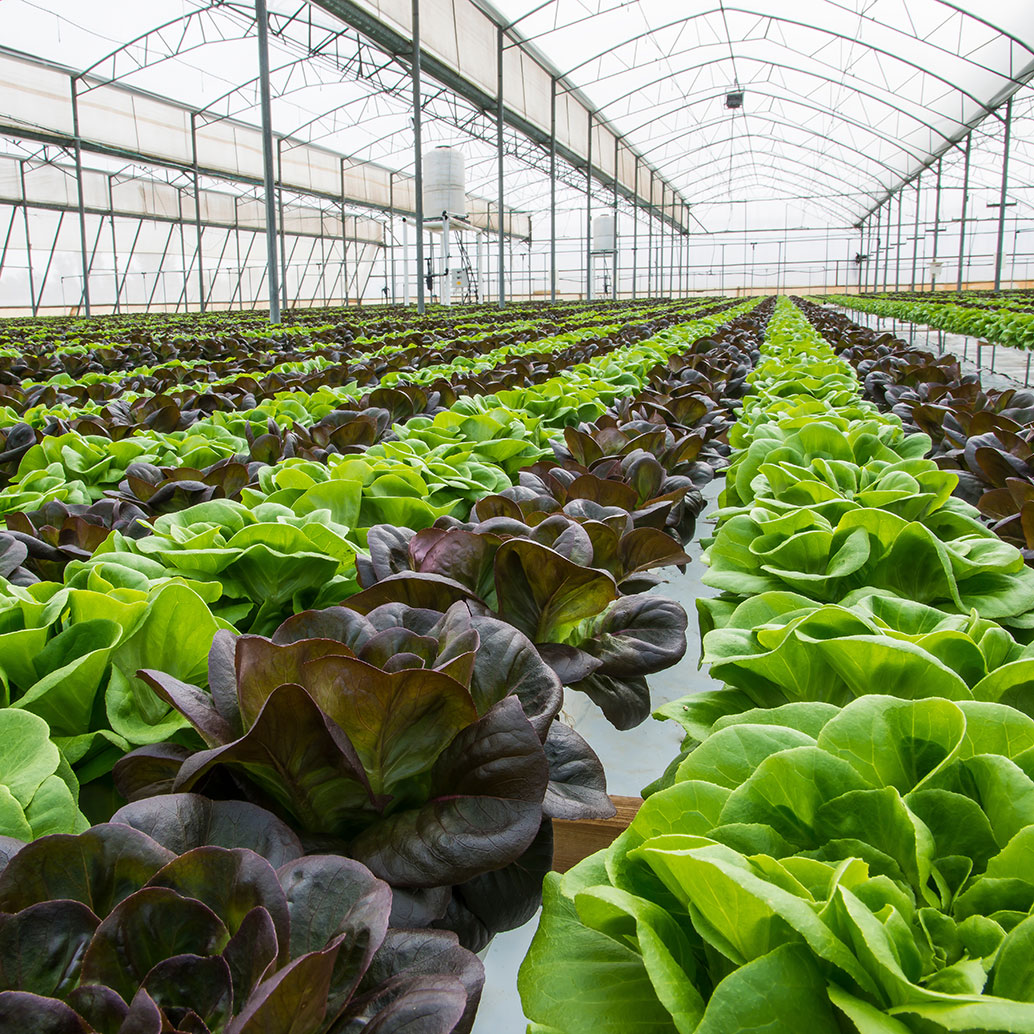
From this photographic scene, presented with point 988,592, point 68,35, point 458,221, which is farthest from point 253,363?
point 458,221

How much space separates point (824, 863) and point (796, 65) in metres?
34.3

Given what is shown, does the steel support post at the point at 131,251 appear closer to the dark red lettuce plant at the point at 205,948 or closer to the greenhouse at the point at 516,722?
the greenhouse at the point at 516,722

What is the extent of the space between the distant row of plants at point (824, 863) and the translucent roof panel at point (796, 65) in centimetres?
2424

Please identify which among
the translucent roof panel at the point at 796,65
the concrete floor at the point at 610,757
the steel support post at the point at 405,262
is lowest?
the concrete floor at the point at 610,757

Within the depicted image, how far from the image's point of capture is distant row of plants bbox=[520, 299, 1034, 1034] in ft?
2.10

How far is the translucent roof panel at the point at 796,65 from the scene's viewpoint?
22969mm

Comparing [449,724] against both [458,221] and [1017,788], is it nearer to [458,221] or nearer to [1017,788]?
[1017,788]

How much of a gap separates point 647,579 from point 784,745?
3.81 ft

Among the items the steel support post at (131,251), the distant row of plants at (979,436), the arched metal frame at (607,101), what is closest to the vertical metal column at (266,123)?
the arched metal frame at (607,101)

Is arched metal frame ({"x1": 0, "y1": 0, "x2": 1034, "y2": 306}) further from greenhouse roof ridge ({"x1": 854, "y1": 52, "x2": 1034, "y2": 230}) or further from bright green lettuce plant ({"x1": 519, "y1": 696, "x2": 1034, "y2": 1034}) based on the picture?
bright green lettuce plant ({"x1": 519, "y1": 696, "x2": 1034, "y2": 1034})

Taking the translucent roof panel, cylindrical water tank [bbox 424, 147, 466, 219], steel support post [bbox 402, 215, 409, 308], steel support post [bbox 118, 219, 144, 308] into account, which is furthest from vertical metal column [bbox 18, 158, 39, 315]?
the translucent roof panel

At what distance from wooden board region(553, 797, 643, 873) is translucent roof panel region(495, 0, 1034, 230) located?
24.1 meters

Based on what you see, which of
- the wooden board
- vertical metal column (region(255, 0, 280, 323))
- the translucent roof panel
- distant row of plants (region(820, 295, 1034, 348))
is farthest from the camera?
the translucent roof panel

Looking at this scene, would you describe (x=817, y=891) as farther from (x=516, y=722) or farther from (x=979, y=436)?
(x=979, y=436)
